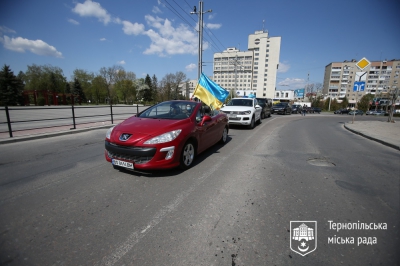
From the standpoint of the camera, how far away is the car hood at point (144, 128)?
3.64 meters

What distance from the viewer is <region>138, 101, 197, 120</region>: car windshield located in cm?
475

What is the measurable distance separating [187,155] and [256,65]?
370 feet

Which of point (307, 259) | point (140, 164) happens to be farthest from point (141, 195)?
point (307, 259)

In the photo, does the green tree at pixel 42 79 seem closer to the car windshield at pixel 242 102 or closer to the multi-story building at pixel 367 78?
the car windshield at pixel 242 102

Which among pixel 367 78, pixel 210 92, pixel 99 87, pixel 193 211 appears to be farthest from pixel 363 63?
pixel 367 78

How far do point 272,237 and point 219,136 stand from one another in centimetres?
423

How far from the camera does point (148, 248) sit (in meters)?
2.00

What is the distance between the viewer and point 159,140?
3633mm

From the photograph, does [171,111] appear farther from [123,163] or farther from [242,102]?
[242,102]

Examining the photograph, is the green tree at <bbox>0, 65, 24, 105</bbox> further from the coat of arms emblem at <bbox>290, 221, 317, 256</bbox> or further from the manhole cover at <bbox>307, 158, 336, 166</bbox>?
the coat of arms emblem at <bbox>290, 221, 317, 256</bbox>

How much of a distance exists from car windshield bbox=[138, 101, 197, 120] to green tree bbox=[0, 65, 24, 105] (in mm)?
51386

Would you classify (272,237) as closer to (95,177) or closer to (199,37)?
(95,177)

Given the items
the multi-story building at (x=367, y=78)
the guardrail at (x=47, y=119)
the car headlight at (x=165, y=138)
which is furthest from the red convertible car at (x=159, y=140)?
the multi-story building at (x=367, y=78)

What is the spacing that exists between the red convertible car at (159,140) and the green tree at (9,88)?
52.0 metres
